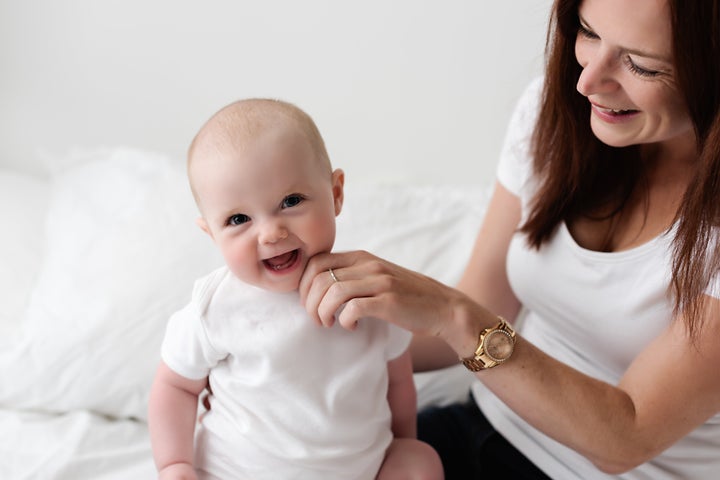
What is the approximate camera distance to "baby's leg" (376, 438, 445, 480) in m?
1.16

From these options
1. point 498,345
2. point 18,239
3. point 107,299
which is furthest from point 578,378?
point 18,239

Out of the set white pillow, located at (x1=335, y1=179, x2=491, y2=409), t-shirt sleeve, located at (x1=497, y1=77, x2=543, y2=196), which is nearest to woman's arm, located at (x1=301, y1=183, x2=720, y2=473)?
t-shirt sleeve, located at (x1=497, y1=77, x2=543, y2=196)

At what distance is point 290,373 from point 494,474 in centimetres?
49

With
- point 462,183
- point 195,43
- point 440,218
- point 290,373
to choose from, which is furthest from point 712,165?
point 195,43

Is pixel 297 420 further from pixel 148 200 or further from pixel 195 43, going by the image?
pixel 195 43

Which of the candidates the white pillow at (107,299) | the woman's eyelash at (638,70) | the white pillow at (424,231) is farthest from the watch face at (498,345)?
the white pillow at (107,299)

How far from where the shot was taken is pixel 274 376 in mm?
1050

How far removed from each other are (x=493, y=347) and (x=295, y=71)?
1090mm

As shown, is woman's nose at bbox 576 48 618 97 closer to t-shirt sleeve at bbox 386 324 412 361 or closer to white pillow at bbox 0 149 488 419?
t-shirt sleeve at bbox 386 324 412 361

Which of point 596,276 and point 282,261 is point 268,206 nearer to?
point 282,261

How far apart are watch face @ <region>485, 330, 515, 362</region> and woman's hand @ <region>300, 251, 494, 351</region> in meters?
0.02

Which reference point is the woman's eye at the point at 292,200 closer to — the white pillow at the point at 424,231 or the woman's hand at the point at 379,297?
the woman's hand at the point at 379,297

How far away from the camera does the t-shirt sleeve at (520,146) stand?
1.39 metres

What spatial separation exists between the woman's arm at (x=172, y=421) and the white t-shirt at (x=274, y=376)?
0.03 metres
